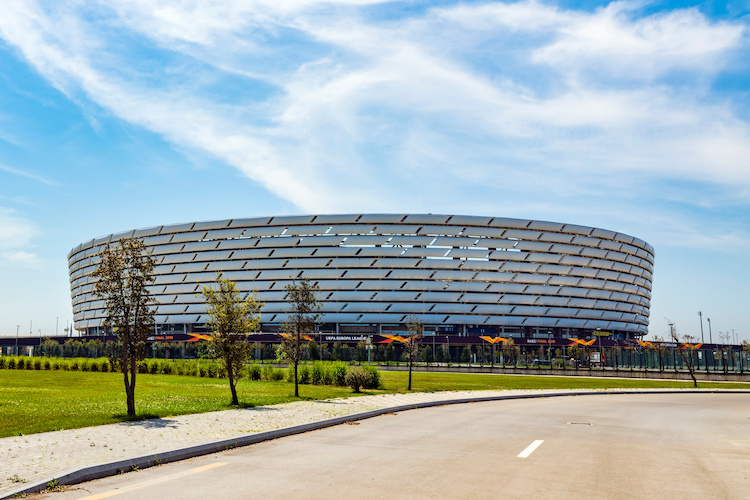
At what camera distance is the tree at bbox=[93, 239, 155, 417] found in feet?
50.9

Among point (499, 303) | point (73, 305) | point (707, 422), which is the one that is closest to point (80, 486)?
point (707, 422)

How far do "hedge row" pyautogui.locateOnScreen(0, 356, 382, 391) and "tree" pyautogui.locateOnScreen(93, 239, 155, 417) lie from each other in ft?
2.03

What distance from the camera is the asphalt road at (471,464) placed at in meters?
7.49

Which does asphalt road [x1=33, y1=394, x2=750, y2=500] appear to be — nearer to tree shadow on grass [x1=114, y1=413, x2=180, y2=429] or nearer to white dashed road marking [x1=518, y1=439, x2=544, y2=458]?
white dashed road marking [x1=518, y1=439, x2=544, y2=458]

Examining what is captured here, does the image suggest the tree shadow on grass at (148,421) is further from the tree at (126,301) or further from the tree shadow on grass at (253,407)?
the tree shadow on grass at (253,407)

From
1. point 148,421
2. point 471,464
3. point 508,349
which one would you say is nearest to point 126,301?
point 148,421

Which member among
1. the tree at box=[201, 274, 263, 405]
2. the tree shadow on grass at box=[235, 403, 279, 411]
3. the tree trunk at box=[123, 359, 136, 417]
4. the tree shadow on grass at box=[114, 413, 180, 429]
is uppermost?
the tree at box=[201, 274, 263, 405]

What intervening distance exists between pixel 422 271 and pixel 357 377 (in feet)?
228

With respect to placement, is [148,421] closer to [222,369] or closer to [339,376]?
[222,369]

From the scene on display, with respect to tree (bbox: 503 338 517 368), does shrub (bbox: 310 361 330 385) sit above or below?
above

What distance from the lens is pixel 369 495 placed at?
7.16 m

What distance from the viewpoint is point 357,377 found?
88.4ft

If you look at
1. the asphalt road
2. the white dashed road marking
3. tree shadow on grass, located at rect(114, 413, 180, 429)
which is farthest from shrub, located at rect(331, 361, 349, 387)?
the white dashed road marking

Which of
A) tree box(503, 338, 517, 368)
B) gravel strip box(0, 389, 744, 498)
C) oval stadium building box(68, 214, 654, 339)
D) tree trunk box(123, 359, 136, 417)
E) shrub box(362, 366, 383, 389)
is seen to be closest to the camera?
gravel strip box(0, 389, 744, 498)
